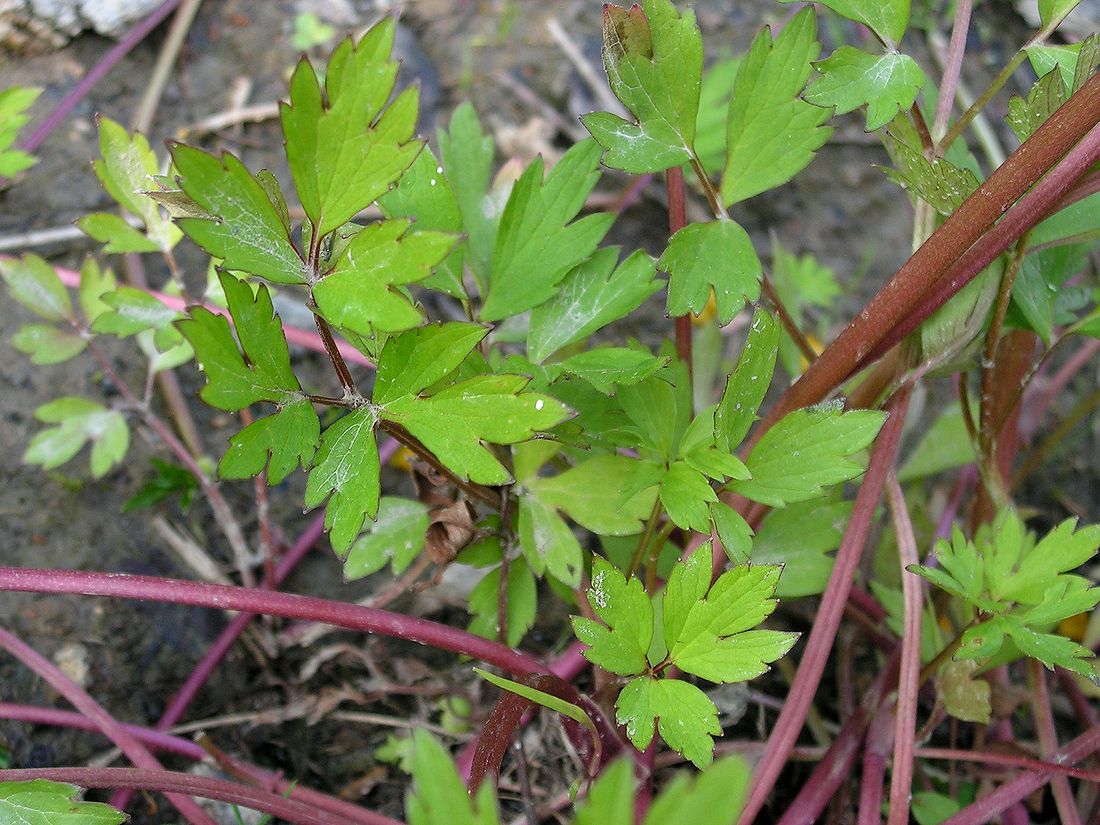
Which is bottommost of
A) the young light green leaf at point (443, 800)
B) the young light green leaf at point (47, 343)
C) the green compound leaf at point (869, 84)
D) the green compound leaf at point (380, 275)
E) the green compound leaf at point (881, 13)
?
the young light green leaf at point (443, 800)

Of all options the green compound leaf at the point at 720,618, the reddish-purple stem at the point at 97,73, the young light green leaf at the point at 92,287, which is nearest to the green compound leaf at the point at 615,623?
the green compound leaf at the point at 720,618

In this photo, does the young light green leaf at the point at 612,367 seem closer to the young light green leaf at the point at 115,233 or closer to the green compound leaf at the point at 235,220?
the green compound leaf at the point at 235,220

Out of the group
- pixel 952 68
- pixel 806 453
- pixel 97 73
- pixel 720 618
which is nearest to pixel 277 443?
pixel 720 618

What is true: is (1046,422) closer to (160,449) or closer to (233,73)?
(160,449)

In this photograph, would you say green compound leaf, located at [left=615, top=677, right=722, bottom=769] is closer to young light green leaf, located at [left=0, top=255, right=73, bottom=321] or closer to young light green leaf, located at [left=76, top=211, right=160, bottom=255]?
young light green leaf, located at [left=76, top=211, right=160, bottom=255]

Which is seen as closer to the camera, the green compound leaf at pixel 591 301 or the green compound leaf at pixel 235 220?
the green compound leaf at pixel 235 220

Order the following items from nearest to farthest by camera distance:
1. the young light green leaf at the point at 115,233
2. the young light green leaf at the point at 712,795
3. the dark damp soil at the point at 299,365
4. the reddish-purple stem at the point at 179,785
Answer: the young light green leaf at the point at 712,795, the reddish-purple stem at the point at 179,785, the young light green leaf at the point at 115,233, the dark damp soil at the point at 299,365

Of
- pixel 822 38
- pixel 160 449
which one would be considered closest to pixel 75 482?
pixel 160 449

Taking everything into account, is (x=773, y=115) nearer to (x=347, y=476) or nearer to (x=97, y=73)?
(x=347, y=476)
